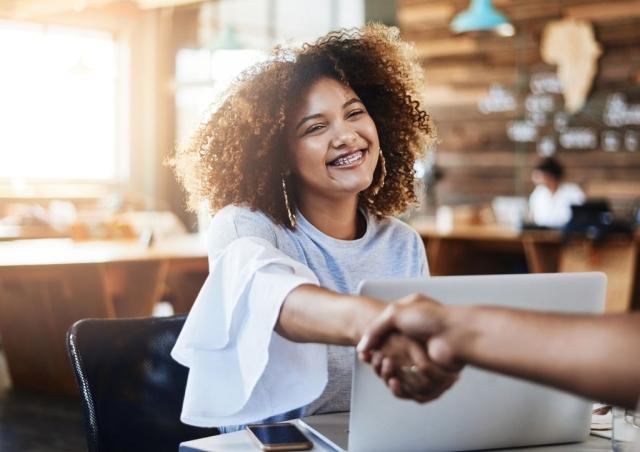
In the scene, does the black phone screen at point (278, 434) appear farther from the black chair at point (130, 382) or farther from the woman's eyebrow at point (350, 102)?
the woman's eyebrow at point (350, 102)

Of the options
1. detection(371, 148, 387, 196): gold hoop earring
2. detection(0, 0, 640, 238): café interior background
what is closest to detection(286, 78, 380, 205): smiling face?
detection(371, 148, 387, 196): gold hoop earring

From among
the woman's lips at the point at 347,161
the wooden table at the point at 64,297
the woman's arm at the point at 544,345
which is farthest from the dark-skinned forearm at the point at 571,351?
the wooden table at the point at 64,297

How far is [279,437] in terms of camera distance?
1.34 m

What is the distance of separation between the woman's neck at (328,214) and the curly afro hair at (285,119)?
0.13 ft

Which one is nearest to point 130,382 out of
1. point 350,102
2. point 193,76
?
point 350,102

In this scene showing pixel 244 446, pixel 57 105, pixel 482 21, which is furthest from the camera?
pixel 57 105

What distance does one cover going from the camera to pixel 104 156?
1022 centimetres

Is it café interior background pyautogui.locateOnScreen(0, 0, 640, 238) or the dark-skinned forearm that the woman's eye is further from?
café interior background pyautogui.locateOnScreen(0, 0, 640, 238)

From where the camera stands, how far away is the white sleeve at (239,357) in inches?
53.1

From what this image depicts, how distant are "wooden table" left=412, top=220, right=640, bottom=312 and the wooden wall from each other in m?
1.56

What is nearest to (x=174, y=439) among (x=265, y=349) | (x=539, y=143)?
(x=265, y=349)

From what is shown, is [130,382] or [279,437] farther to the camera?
[130,382]

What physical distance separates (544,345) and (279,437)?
57cm

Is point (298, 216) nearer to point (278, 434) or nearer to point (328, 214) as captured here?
point (328, 214)
